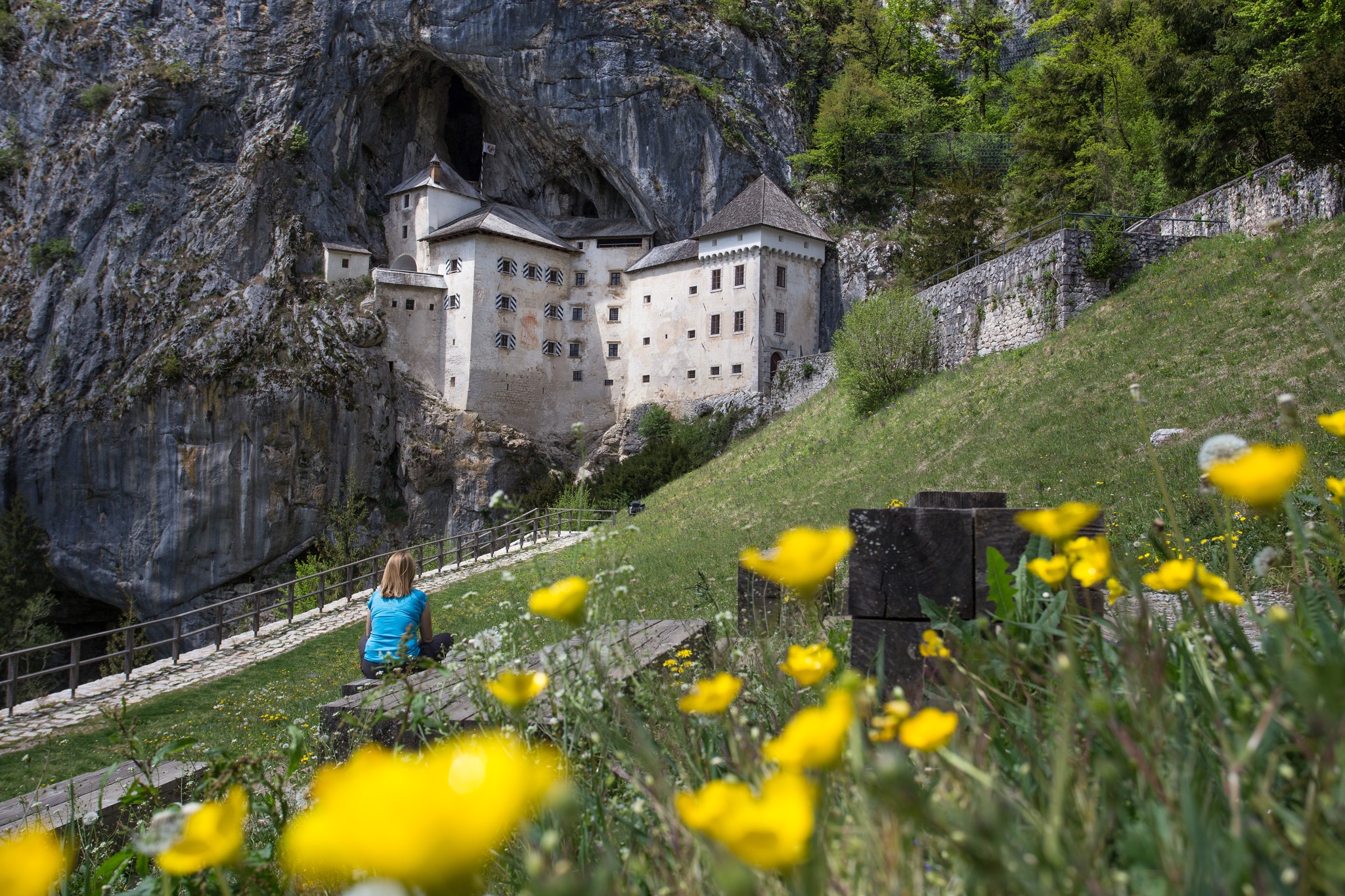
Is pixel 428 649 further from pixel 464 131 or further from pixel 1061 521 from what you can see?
pixel 464 131

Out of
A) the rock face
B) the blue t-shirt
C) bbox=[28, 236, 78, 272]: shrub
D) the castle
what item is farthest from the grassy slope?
bbox=[28, 236, 78, 272]: shrub

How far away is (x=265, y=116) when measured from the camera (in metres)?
41.6

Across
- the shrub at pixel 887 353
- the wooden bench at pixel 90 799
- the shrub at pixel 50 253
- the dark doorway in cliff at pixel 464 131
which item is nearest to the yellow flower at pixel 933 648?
the wooden bench at pixel 90 799

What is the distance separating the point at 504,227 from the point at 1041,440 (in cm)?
3239

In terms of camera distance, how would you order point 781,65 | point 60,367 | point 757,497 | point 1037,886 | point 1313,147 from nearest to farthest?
point 1037,886, point 1313,147, point 757,497, point 60,367, point 781,65

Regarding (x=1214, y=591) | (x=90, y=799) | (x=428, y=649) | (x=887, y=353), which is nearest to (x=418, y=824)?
(x=1214, y=591)

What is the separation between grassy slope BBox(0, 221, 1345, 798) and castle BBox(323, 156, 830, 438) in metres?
17.4

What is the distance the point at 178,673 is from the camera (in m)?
13.5

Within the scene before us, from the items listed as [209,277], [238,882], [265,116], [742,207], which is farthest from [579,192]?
[238,882]

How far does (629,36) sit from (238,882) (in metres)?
44.5

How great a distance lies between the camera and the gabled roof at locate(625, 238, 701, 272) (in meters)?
39.1

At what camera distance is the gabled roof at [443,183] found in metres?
41.9

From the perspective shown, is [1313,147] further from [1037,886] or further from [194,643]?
[194,643]

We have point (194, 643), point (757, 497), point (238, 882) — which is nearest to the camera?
point (238, 882)
